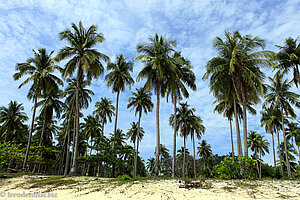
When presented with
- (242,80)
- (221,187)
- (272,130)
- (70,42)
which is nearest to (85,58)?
(70,42)

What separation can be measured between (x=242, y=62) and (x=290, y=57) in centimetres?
574

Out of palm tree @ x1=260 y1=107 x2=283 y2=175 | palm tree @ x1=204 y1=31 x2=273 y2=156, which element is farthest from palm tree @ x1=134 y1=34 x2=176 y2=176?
palm tree @ x1=260 y1=107 x2=283 y2=175

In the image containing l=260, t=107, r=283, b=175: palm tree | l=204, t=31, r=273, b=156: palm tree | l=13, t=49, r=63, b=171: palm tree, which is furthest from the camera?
l=260, t=107, r=283, b=175: palm tree

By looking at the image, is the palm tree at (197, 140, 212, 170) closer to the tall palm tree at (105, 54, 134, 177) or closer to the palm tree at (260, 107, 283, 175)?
the palm tree at (260, 107, 283, 175)

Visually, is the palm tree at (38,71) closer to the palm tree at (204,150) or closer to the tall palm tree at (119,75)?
the tall palm tree at (119,75)

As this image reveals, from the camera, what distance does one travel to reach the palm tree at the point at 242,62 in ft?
54.5

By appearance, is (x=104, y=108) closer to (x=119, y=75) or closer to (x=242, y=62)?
(x=119, y=75)

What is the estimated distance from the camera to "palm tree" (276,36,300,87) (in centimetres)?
1916

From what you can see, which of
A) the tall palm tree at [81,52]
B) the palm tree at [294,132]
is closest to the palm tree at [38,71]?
the tall palm tree at [81,52]

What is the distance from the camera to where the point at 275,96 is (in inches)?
1028

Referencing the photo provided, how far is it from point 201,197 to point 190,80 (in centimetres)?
1626

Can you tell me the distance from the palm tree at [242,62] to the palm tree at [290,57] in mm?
4165

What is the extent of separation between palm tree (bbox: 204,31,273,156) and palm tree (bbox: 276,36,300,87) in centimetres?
416

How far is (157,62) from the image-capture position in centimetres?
1791
